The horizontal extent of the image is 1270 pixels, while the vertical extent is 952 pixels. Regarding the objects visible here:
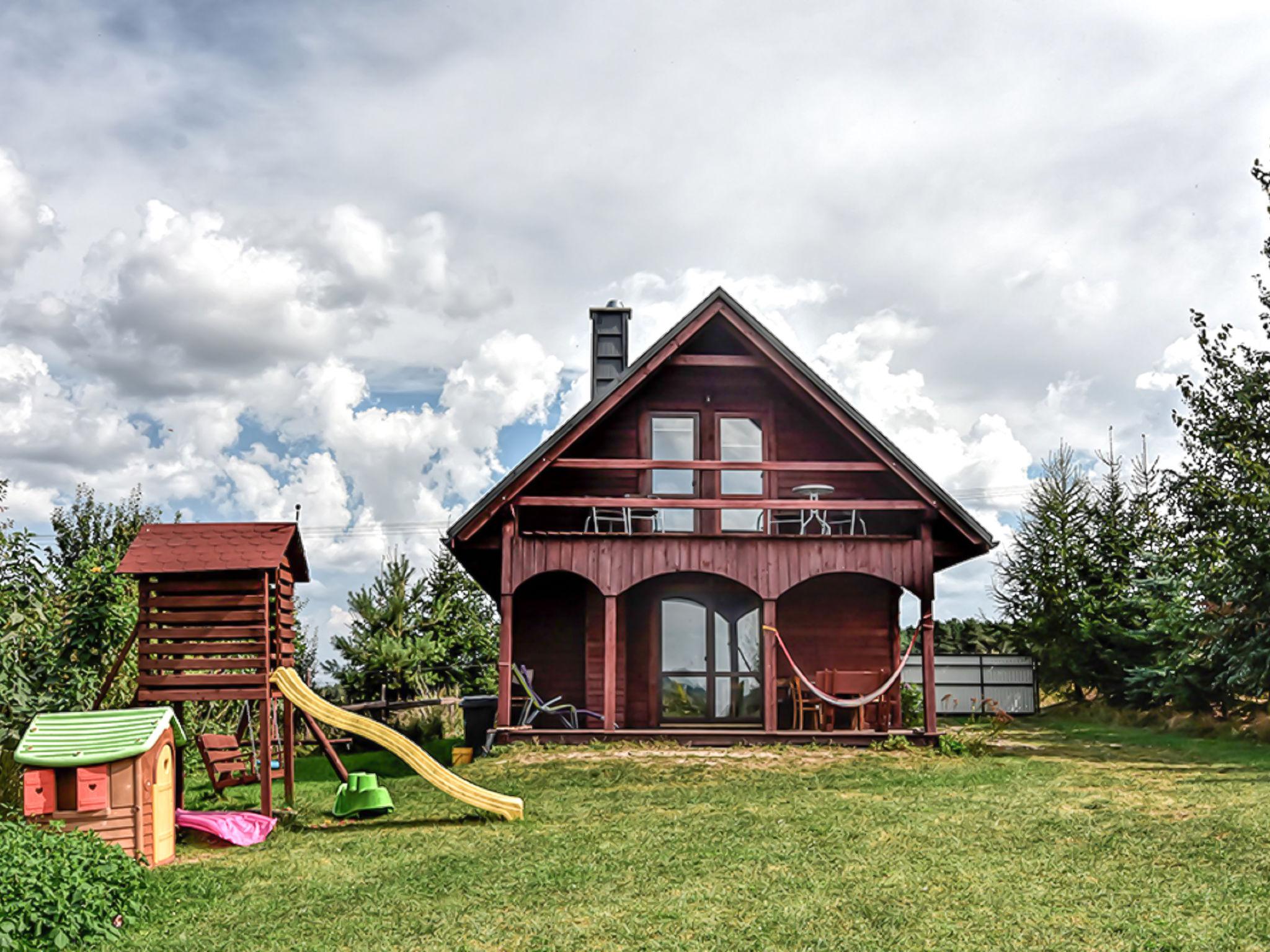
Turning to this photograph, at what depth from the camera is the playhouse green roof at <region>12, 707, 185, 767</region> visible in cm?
910

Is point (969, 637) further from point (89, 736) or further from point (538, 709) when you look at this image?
point (89, 736)

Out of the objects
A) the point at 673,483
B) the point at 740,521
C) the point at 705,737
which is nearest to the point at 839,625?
the point at 740,521

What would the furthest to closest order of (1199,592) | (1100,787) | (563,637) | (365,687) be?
(365,687) → (1199,592) → (563,637) → (1100,787)

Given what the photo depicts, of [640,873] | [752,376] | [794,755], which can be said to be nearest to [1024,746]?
[794,755]

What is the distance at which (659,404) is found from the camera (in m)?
18.8

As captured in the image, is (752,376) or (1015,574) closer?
(752,376)

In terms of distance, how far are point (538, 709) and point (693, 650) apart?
292 centimetres

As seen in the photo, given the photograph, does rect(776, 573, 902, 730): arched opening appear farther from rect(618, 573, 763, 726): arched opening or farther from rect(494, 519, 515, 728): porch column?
rect(494, 519, 515, 728): porch column

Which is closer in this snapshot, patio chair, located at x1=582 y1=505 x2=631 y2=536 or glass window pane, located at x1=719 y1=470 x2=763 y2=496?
patio chair, located at x1=582 y1=505 x2=631 y2=536

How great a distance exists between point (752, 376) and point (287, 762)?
9.82 metres

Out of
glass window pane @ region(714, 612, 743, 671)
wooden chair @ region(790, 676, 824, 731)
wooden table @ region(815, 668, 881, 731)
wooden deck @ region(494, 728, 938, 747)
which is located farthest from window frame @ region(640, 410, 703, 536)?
wooden deck @ region(494, 728, 938, 747)

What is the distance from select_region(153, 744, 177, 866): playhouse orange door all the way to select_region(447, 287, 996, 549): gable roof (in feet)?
22.0

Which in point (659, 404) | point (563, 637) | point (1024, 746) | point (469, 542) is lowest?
point (1024, 746)

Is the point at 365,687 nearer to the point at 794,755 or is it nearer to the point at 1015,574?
the point at 794,755
